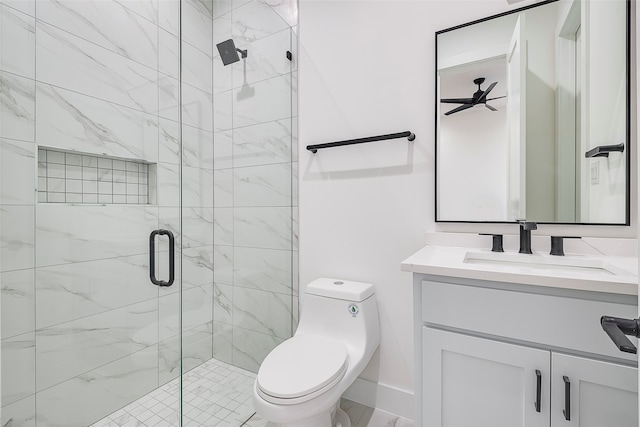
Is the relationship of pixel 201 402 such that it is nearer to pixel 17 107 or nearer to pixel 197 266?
pixel 197 266

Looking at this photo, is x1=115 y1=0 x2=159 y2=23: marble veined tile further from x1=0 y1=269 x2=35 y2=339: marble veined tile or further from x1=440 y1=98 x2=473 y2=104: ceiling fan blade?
x1=440 y1=98 x2=473 y2=104: ceiling fan blade

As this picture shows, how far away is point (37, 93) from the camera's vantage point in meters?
1.27

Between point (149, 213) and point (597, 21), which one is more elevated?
point (597, 21)

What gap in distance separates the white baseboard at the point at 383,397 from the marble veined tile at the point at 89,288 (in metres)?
1.24

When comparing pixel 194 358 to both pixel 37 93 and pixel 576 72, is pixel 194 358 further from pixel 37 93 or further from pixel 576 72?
pixel 576 72

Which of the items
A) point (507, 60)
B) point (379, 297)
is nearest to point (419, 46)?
point (507, 60)

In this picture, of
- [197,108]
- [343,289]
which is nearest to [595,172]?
[343,289]

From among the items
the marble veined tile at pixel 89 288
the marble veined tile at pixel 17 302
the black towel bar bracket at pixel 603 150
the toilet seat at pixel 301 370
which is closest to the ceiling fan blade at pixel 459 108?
the black towel bar bracket at pixel 603 150

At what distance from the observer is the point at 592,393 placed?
0.80 metres

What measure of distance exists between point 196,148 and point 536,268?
162cm

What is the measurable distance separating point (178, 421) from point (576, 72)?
7.50 feet

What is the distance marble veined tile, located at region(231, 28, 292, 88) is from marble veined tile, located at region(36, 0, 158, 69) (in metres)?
A: 0.52

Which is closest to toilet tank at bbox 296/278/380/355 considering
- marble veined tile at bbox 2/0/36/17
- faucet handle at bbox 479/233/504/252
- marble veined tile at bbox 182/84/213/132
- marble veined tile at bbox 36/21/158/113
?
faucet handle at bbox 479/233/504/252

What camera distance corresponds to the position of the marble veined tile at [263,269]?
169 cm
